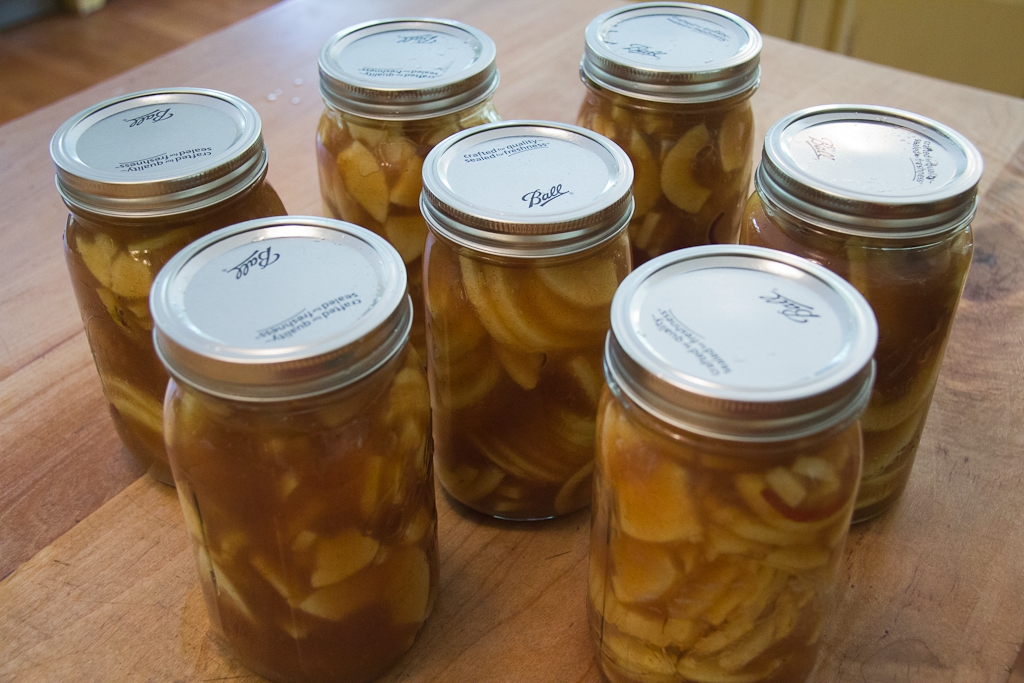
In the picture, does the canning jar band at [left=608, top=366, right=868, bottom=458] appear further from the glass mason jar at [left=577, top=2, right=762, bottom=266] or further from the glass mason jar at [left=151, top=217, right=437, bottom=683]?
the glass mason jar at [left=577, top=2, right=762, bottom=266]

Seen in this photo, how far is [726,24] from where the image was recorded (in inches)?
31.0

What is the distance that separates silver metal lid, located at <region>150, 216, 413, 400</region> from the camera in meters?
0.45

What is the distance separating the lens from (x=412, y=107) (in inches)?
26.6

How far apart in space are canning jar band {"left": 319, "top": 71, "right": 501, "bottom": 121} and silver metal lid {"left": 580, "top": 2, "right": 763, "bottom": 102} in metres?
0.10

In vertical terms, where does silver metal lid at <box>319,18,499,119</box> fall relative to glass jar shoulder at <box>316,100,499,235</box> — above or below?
above

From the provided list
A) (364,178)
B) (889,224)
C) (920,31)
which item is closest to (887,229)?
(889,224)

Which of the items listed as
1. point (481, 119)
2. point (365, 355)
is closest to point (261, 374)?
point (365, 355)

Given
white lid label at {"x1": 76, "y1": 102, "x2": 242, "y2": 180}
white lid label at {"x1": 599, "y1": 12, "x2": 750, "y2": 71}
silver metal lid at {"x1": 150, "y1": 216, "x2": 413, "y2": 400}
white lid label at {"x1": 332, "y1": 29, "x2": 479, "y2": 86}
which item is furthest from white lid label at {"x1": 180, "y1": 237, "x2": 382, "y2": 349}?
white lid label at {"x1": 599, "y1": 12, "x2": 750, "y2": 71}

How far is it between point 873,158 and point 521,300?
9.8 inches

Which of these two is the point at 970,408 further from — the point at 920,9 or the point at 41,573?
the point at 920,9

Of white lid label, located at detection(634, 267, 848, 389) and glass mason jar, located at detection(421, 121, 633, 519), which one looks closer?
white lid label, located at detection(634, 267, 848, 389)

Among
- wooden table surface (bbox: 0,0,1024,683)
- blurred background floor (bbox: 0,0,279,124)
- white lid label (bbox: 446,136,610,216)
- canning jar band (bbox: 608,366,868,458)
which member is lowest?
blurred background floor (bbox: 0,0,279,124)

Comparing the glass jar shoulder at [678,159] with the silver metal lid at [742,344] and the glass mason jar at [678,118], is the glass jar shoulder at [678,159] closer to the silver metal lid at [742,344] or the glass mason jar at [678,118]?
the glass mason jar at [678,118]

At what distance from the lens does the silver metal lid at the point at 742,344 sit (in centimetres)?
43
